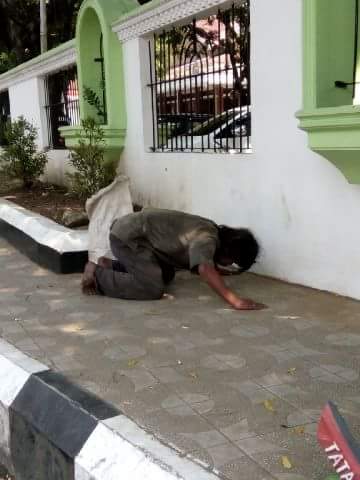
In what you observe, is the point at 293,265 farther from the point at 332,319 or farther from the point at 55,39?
the point at 55,39

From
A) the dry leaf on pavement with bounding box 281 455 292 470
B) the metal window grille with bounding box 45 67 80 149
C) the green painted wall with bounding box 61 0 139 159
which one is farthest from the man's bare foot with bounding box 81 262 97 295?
the metal window grille with bounding box 45 67 80 149

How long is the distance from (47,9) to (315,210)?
12.7m

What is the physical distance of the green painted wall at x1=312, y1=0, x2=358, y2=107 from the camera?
4008 mm

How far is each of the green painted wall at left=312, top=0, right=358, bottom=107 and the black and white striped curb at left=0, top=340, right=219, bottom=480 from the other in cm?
239

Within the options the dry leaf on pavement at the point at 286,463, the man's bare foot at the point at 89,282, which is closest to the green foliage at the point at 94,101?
the man's bare foot at the point at 89,282

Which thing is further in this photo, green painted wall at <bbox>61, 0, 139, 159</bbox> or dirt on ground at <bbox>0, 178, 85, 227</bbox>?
dirt on ground at <bbox>0, 178, 85, 227</bbox>

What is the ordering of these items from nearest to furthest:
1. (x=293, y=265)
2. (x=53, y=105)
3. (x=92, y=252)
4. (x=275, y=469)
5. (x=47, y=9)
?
(x=275, y=469) → (x=293, y=265) → (x=92, y=252) → (x=53, y=105) → (x=47, y=9)

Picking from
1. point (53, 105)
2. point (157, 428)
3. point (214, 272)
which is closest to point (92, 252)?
point (214, 272)

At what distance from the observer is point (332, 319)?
13.5ft

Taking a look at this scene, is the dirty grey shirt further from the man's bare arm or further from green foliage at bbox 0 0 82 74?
green foliage at bbox 0 0 82 74

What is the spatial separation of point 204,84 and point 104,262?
221 centimetres

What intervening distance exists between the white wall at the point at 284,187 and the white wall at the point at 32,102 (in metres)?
5.85

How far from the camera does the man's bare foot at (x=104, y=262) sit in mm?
5049

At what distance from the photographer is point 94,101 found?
8.35 m
